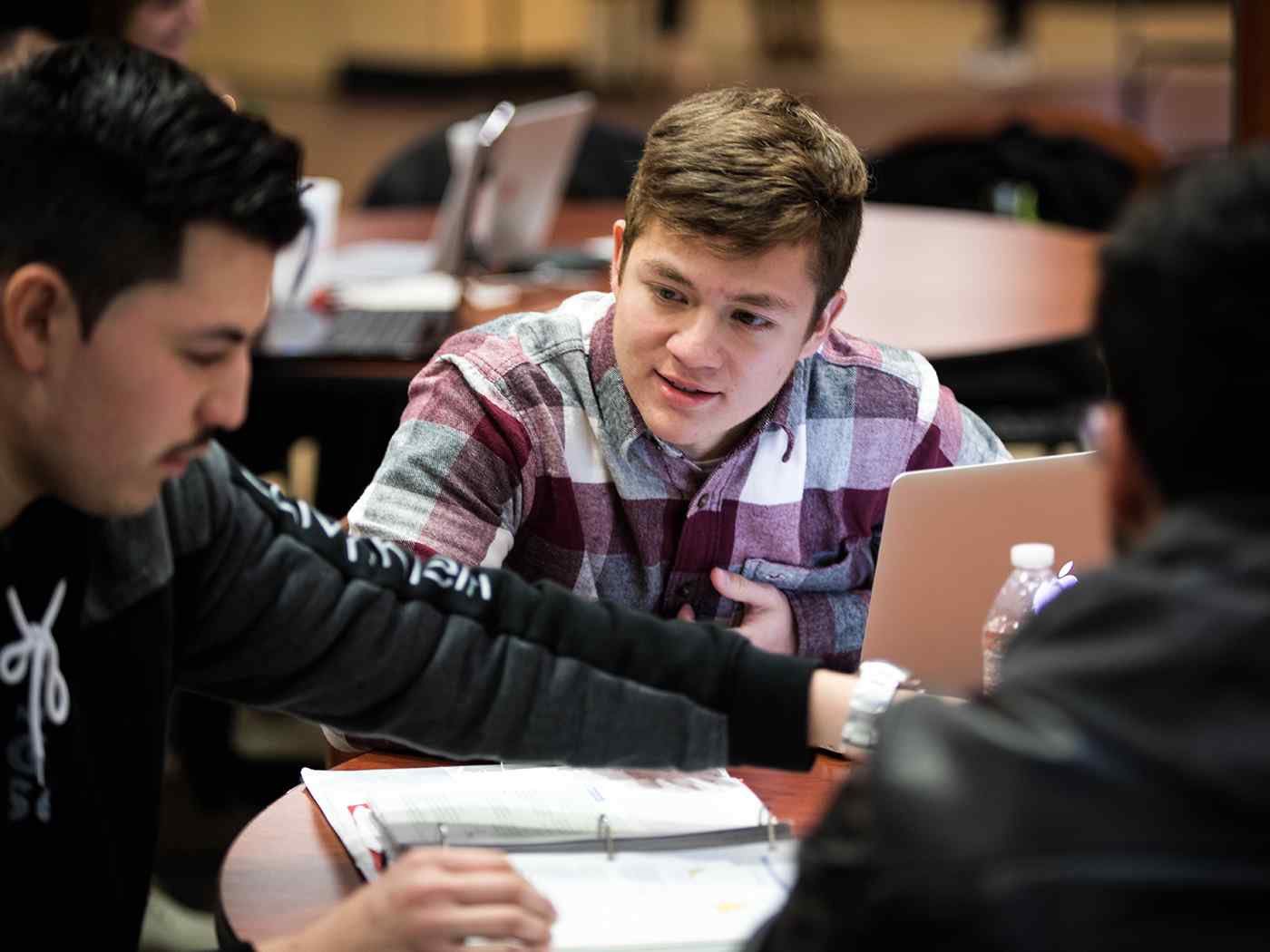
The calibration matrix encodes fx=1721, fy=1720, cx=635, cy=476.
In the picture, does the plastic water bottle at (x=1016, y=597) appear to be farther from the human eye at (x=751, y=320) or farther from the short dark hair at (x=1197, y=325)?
the short dark hair at (x=1197, y=325)

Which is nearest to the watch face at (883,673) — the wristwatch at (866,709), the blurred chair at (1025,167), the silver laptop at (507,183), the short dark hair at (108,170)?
the wristwatch at (866,709)

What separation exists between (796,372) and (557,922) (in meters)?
0.75

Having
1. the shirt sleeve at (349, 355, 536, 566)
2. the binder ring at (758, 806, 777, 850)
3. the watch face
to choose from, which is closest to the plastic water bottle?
the watch face

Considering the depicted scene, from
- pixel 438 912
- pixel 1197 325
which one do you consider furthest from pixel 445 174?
pixel 1197 325

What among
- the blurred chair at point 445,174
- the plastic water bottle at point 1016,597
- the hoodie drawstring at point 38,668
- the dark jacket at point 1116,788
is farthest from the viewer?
the blurred chair at point 445,174

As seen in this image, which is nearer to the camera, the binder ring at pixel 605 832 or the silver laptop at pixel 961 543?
the binder ring at pixel 605 832

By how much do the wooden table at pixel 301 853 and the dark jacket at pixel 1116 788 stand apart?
1.16ft

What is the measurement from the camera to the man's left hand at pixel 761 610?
1.64 metres

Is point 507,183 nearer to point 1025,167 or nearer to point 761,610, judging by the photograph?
point 1025,167

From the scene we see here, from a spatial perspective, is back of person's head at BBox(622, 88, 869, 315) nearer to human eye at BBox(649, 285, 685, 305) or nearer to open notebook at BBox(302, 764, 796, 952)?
human eye at BBox(649, 285, 685, 305)

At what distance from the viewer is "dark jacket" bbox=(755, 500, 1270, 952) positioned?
0.69 meters

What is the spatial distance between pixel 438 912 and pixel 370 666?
26 centimetres

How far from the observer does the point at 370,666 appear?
1264 millimetres

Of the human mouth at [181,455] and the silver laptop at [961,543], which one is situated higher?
the human mouth at [181,455]
